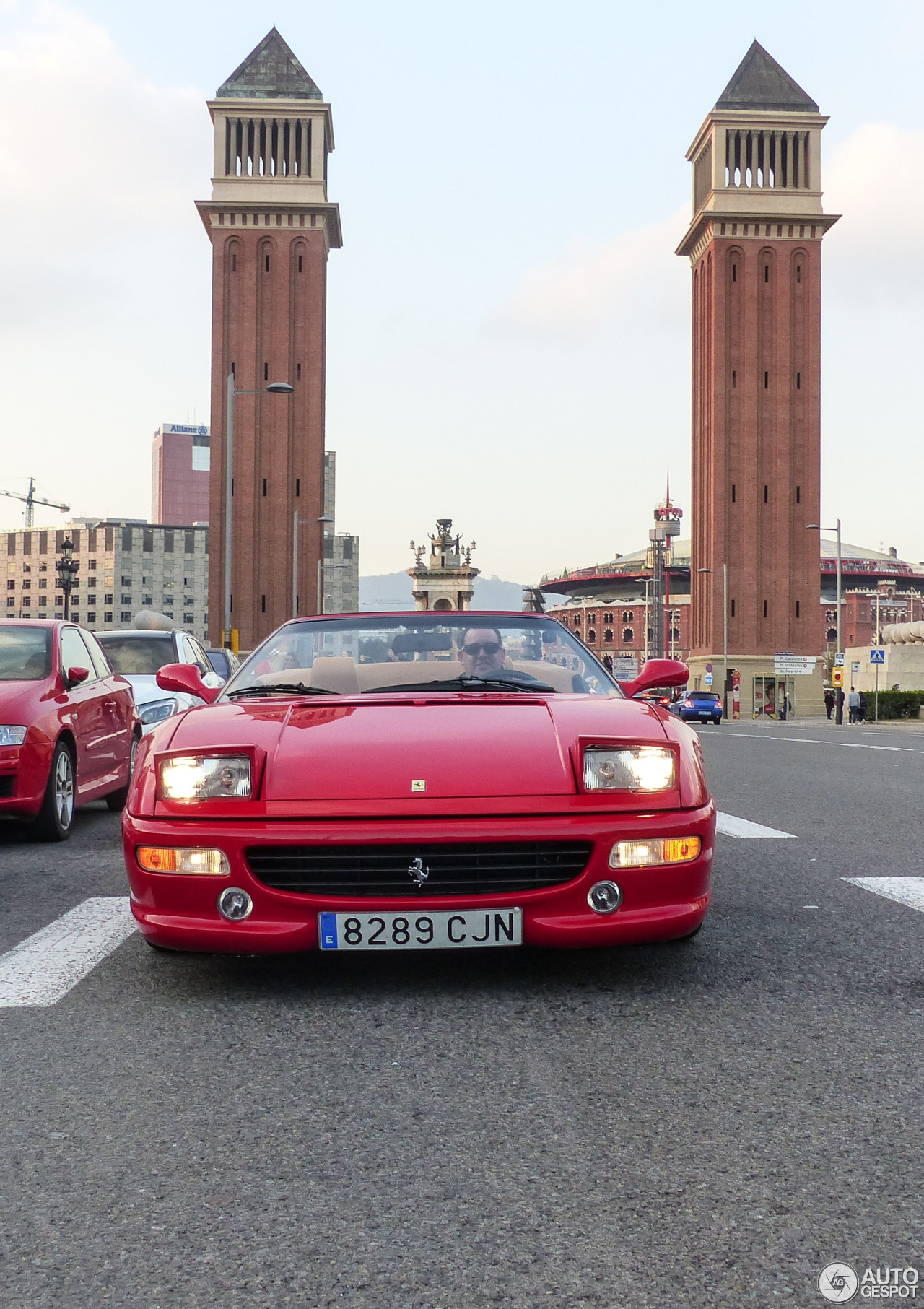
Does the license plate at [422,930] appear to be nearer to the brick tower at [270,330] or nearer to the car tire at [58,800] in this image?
the car tire at [58,800]

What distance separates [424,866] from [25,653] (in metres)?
5.97

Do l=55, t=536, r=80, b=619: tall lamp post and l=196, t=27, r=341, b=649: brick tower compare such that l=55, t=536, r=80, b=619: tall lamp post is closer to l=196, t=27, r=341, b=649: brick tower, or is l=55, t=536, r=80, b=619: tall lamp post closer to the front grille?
the front grille

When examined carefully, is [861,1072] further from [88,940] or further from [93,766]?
[93,766]

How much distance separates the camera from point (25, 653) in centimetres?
905

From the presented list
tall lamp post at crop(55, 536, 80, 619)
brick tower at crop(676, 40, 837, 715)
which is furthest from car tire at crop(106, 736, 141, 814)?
brick tower at crop(676, 40, 837, 715)

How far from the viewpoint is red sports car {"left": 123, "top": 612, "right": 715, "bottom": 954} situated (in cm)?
385

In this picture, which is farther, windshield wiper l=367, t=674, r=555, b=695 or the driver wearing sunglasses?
the driver wearing sunglasses

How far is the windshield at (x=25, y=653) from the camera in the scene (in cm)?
887

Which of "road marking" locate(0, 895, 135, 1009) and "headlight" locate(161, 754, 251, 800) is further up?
"headlight" locate(161, 754, 251, 800)

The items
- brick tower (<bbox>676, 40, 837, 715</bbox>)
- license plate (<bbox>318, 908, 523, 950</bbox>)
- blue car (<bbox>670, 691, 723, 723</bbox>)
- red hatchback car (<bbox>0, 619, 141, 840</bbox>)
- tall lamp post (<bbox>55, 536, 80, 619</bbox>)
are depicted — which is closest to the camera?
license plate (<bbox>318, 908, 523, 950</bbox>)

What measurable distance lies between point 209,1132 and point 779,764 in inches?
546

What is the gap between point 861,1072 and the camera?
127 inches

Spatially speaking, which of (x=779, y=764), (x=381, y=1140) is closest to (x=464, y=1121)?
(x=381, y=1140)

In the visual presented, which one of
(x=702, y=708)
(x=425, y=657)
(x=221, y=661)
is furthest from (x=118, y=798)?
(x=702, y=708)
